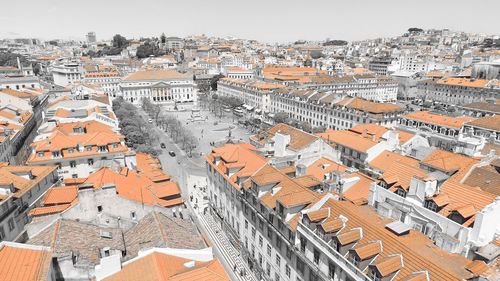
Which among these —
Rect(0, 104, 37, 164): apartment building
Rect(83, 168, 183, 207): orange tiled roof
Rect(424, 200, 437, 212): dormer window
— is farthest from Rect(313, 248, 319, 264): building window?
Rect(0, 104, 37, 164): apartment building

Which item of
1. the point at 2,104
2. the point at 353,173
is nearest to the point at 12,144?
the point at 2,104

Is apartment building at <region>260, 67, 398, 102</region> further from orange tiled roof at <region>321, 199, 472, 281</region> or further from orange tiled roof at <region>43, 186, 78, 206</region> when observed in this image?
orange tiled roof at <region>321, 199, 472, 281</region>

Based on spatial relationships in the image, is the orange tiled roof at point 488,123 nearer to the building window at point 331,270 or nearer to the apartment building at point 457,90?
the building window at point 331,270

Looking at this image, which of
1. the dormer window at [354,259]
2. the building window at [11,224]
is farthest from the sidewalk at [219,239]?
the building window at [11,224]

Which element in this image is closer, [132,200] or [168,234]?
[168,234]

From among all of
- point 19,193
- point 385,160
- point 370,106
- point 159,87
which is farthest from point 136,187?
point 159,87

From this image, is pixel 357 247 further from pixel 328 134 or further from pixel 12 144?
pixel 12 144

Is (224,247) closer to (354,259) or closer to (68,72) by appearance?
(354,259)
